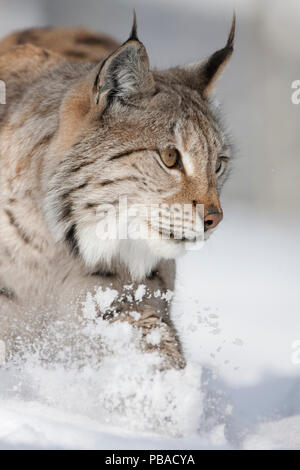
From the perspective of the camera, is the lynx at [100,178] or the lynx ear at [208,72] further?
the lynx ear at [208,72]

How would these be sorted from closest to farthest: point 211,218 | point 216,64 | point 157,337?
1. point 211,218
2. point 157,337
3. point 216,64

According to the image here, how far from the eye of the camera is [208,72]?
2740 mm

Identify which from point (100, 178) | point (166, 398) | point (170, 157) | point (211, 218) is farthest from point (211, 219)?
point (166, 398)

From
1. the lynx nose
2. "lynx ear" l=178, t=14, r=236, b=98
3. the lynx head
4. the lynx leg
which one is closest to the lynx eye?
the lynx head

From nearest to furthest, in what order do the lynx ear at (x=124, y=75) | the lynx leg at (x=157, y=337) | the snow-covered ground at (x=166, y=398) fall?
the snow-covered ground at (x=166, y=398) < the lynx ear at (x=124, y=75) < the lynx leg at (x=157, y=337)

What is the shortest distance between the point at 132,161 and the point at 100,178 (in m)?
0.13

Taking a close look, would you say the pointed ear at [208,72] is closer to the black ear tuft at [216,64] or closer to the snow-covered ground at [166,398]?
the black ear tuft at [216,64]

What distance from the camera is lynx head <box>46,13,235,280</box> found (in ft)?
7.70

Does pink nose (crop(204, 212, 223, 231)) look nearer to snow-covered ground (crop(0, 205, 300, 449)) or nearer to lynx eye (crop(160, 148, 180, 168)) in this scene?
lynx eye (crop(160, 148, 180, 168))

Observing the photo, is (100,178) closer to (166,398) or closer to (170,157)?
(170,157)

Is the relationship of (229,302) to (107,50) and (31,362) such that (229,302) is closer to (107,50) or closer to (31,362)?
(107,50)

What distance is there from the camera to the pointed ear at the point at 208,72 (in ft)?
8.83

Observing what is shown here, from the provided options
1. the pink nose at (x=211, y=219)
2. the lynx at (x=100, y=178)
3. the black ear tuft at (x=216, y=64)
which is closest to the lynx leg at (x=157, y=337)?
the lynx at (x=100, y=178)

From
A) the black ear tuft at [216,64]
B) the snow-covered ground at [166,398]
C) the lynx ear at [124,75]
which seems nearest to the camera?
the snow-covered ground at [166,398]
